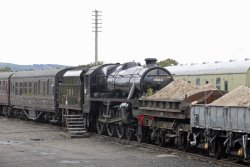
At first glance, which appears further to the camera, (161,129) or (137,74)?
(137,74)

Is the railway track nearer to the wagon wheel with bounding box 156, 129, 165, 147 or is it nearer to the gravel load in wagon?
the wagon wheel with bounding box 156, 129, 165, 147

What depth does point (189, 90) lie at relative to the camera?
16.1 metres

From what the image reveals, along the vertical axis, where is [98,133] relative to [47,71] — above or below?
below

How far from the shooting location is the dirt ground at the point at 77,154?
42.5 feet

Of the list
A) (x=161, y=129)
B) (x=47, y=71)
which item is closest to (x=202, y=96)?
(x=161, y=129)

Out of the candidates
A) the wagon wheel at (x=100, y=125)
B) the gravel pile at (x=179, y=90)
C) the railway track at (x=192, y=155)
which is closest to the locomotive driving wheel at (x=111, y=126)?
the wagon wheel at (x=100, y=125)

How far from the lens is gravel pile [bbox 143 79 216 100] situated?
15771mm

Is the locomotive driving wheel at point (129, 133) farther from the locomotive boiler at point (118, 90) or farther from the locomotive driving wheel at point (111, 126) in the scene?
the locomotive driving wheel at point (111, 126)

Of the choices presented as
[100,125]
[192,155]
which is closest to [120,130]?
[100,125]

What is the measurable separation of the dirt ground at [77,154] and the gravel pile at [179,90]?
2047 mm

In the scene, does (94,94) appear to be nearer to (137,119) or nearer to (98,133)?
(98,133)

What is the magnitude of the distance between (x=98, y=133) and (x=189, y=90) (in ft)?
24.2

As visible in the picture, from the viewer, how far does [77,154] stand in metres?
14.9

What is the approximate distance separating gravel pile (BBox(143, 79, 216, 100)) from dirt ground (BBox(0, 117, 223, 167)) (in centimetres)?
205
